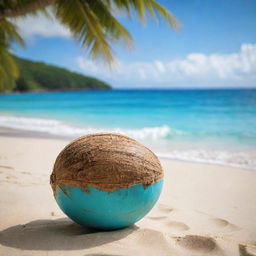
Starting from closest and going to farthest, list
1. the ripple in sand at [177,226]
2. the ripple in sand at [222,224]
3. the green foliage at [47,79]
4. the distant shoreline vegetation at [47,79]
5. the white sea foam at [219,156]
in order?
the ripple in sand at [177,226] → the ripple in sand at [222,224] → the white sea foam at [219,156] → the distant shoreline vegetation at [47,79] → the green foliage at [47,79]

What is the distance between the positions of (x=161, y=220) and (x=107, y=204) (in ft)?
3.59

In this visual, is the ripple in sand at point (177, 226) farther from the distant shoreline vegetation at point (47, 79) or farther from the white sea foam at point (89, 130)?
the distant shoreline vegetation at point (47, 79)

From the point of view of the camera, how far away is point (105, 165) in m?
2.78

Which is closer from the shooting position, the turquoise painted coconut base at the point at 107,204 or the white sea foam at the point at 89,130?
the turquoise painted coconut base at the point at 107,204

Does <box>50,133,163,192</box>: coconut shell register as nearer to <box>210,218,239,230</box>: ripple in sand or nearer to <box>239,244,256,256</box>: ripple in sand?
<box>239,244,256,256</box>: ripple in sand

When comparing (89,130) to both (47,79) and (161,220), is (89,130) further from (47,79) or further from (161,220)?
(47,79)

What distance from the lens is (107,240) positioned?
280 cm

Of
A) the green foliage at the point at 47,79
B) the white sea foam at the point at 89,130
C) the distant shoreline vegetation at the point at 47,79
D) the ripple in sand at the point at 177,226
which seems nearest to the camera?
the ripple in sand at the point at 177,226

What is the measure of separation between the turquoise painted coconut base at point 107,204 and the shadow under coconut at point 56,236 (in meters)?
0.11

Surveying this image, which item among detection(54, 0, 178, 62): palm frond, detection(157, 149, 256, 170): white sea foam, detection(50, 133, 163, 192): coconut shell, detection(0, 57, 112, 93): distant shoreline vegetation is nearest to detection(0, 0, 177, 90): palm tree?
detection(54, 0, 178, 62): palm frond

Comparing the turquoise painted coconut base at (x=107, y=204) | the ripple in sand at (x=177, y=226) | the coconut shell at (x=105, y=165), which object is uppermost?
the coconut shell at (x=105, y=165)

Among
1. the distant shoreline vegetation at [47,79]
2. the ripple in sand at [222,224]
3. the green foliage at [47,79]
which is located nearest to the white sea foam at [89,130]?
the ripple in sand at [222,224]

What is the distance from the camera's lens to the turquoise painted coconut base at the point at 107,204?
2.77 metres

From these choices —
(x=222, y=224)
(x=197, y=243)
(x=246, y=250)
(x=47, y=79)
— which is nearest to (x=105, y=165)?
(x=197, y=243)
